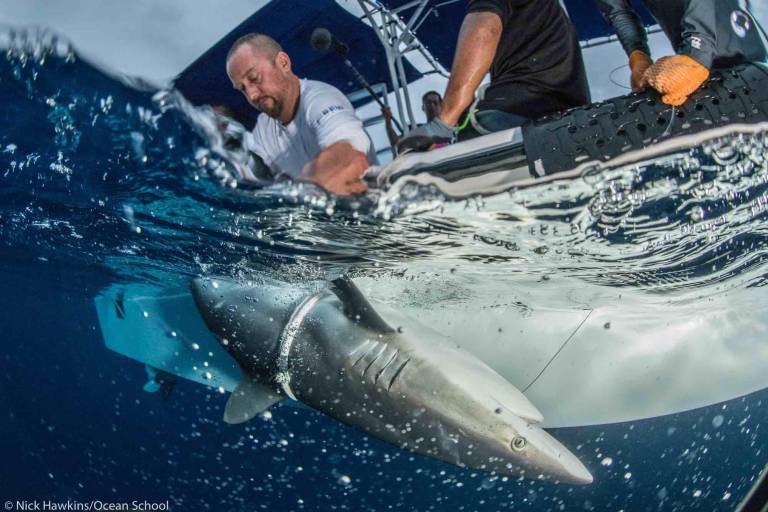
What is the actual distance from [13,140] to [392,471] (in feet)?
86.2

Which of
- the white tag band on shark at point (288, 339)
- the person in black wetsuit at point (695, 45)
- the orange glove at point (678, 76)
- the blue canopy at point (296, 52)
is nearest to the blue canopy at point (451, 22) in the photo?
the blue canopy at point (296, 52)

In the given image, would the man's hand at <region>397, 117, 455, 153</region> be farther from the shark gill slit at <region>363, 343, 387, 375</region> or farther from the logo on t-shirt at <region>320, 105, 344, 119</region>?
the shark gill slit at <region>363, 343, 387, 375</region>

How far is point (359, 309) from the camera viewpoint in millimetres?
2783

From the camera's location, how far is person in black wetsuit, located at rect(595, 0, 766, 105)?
1468mm

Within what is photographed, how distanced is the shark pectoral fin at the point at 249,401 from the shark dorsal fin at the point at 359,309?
75cm

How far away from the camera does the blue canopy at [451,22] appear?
509 cm

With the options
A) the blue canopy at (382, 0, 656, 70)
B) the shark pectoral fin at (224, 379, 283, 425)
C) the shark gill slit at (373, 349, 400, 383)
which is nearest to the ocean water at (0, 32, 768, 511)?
the shark gill slit at (373, 349, 400, 383)

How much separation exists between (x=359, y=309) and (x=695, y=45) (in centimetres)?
190

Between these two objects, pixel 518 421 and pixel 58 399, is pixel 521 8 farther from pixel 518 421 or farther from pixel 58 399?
pixel 58 399

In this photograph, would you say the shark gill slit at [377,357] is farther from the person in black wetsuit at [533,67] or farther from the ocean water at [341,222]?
the person in black wetsuit at [533,67]

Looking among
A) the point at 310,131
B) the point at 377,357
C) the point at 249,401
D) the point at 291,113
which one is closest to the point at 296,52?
the point at 291,113

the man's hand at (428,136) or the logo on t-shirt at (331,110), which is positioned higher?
the logo on t-shirt at (331,110)

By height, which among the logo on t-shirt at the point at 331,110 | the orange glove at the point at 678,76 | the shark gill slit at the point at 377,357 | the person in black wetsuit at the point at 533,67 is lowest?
the shark gill slit at the point at 377,357

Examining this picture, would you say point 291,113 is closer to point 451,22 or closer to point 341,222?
point 341,222
